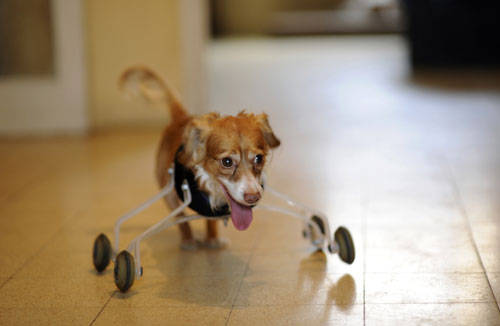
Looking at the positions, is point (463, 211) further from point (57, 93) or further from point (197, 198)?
point (57, 93)

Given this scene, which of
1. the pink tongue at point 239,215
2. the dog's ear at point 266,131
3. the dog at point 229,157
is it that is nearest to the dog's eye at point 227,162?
the dog at point 229,157

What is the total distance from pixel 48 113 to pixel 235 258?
3.41m

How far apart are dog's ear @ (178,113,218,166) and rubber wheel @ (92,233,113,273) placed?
0.47m

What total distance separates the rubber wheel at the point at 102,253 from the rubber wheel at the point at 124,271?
0.25 meters

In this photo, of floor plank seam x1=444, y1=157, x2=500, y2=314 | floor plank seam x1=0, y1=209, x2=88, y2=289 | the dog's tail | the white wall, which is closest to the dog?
the dog's tail

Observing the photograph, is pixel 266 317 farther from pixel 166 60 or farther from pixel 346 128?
pixel 166 60

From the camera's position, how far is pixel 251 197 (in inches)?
102

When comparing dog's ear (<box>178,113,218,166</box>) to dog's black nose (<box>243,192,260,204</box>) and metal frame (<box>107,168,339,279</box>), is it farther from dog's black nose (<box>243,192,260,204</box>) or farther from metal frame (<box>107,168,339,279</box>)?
dog's black nose (<box>243,192,260,204</box>)

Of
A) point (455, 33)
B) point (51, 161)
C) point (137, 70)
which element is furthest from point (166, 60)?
point (455, 33)

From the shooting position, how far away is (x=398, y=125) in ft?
19.7

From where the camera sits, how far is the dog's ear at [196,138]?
109 inches

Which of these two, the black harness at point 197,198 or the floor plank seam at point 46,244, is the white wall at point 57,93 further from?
the black harness at point 197,198

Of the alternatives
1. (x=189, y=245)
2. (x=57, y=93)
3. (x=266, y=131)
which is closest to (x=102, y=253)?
(x=189, y=245)

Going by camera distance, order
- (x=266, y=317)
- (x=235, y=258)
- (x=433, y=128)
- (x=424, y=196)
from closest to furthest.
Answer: (x=266, y=317) → (x=235, y=258) → (x=424, y=196) → (x=433, y=128)
